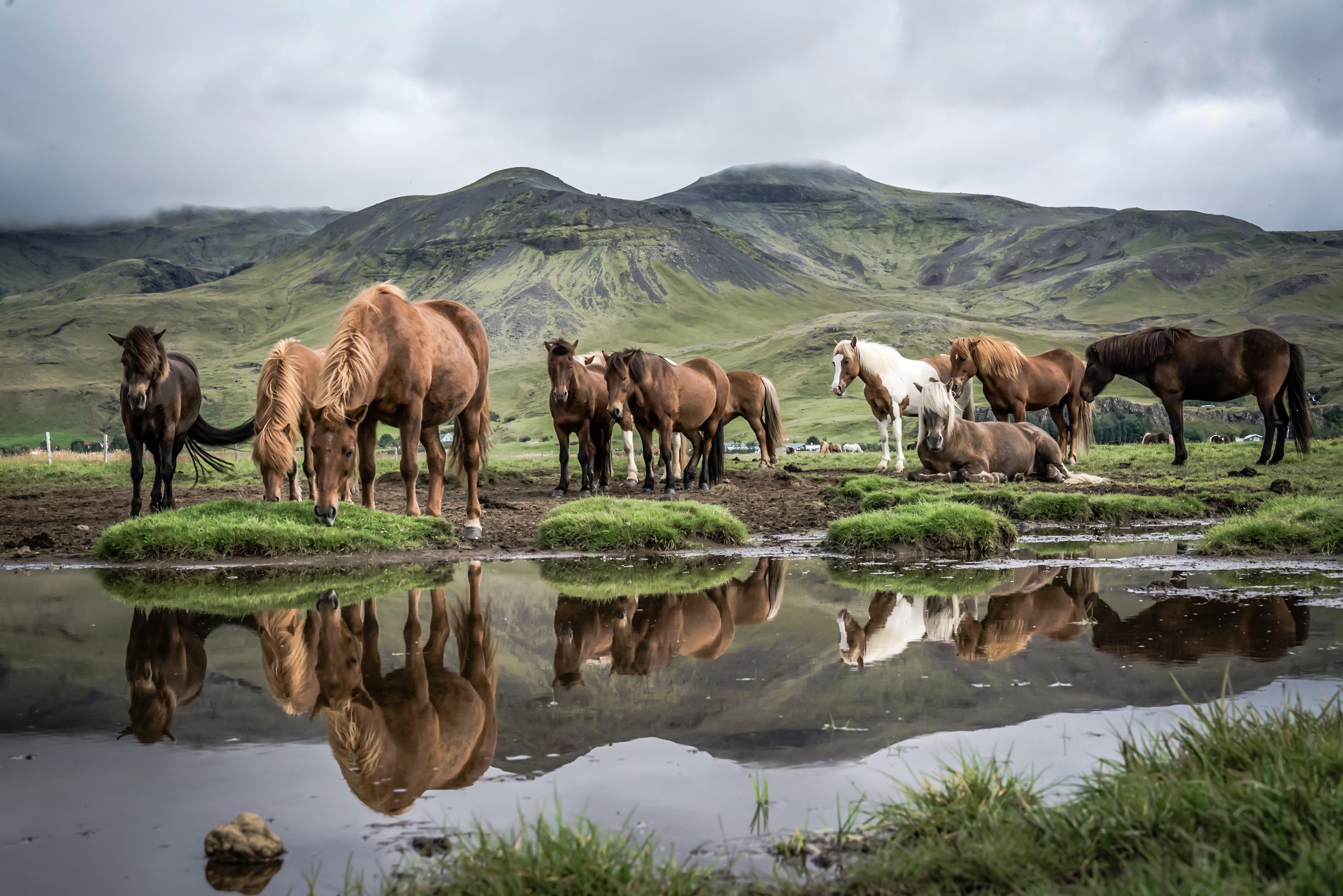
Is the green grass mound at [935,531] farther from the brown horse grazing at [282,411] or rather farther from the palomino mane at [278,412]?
the palomino mane at [278,412]

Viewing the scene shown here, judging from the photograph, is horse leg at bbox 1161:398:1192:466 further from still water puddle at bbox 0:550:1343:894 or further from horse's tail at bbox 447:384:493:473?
horse's tail at bbox 447:384:493:473

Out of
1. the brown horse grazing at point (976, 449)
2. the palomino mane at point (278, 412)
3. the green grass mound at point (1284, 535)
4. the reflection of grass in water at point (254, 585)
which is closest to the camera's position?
the reflection of grass in water at point (254, 585)

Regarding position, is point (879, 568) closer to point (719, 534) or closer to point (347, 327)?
point (719, 534)

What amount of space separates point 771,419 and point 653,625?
20.2m

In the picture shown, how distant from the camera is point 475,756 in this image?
4.22m

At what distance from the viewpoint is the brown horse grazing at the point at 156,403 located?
13500mm

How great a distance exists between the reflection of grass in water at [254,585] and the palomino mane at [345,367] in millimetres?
1730

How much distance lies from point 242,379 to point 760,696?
201m

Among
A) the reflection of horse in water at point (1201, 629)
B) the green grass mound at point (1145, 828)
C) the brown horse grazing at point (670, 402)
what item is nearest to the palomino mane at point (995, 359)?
the brown horse grazing at point (670, 402)

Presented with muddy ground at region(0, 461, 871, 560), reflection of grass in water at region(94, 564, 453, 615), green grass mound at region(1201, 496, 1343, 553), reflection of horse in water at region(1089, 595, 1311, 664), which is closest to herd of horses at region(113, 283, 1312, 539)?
muddy ground at region(0, 461, 871, 560)

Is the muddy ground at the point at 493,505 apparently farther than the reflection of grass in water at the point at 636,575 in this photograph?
Answer: Yes

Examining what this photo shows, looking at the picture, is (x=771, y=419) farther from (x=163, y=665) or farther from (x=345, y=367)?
(x=163, y=665)

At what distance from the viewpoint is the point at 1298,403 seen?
67.9 ft

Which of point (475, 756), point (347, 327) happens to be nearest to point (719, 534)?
point (347, 327)
